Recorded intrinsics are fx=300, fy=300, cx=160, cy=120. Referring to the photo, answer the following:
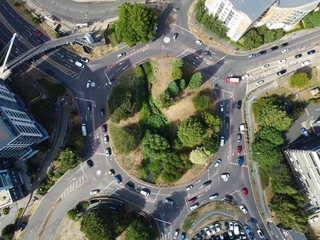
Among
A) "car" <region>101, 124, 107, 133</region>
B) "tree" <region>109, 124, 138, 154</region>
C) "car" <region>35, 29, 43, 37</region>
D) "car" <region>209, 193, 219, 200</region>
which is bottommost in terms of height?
"car" <region>209, 193, 219, 200</region>

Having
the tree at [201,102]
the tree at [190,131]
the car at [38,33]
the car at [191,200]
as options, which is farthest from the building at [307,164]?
the car at [38,33]

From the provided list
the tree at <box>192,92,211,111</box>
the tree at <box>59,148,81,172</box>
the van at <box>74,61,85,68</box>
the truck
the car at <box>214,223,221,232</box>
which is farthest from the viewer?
the van at <box>74,61,85,68</box>

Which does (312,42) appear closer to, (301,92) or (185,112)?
(301,92)

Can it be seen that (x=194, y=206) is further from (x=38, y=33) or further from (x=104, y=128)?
(x=38, y=33)

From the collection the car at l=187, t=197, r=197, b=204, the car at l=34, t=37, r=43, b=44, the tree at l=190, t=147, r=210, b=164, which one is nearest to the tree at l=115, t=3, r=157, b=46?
the car at l=34, t=37, r=43, b=44

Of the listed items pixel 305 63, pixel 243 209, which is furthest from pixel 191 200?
pixel 305 63

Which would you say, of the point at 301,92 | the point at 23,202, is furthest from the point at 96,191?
the point at 301,92

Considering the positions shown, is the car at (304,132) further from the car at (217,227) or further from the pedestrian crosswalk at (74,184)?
the pedestrian crosswalk at (74,184)

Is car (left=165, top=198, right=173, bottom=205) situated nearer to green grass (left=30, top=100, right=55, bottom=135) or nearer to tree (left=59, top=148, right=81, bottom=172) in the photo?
tree (left=59, top=148, right=81, bottom=172)
